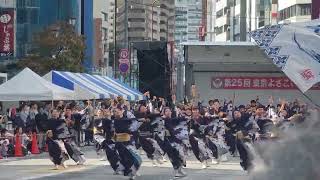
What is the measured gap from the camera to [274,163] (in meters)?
2.96

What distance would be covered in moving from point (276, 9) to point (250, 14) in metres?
8.81

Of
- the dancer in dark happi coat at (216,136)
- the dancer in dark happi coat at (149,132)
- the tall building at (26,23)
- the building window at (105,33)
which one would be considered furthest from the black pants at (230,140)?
the building window at (105,33)

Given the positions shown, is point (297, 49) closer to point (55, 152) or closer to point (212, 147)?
point (55, 152)

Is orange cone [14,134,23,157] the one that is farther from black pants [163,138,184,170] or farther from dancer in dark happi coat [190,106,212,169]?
black pants [163,138,184,170]

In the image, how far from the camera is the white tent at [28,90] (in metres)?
25.0

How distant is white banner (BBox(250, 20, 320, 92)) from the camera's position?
10031 millimetres

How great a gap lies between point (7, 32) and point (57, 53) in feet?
24.4

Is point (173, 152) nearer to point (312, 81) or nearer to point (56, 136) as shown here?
point (56, 136)

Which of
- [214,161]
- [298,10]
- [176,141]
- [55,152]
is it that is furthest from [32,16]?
[176,141]

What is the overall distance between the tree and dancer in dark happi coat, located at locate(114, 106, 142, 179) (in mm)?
29134

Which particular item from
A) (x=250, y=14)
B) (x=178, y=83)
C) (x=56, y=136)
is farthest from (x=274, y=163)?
(x=250, y=14)

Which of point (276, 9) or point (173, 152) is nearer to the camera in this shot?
point (173, 152)

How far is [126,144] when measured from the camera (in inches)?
645

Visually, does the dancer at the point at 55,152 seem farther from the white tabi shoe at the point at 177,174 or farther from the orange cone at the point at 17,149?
the orange cone at the point at 17,149
